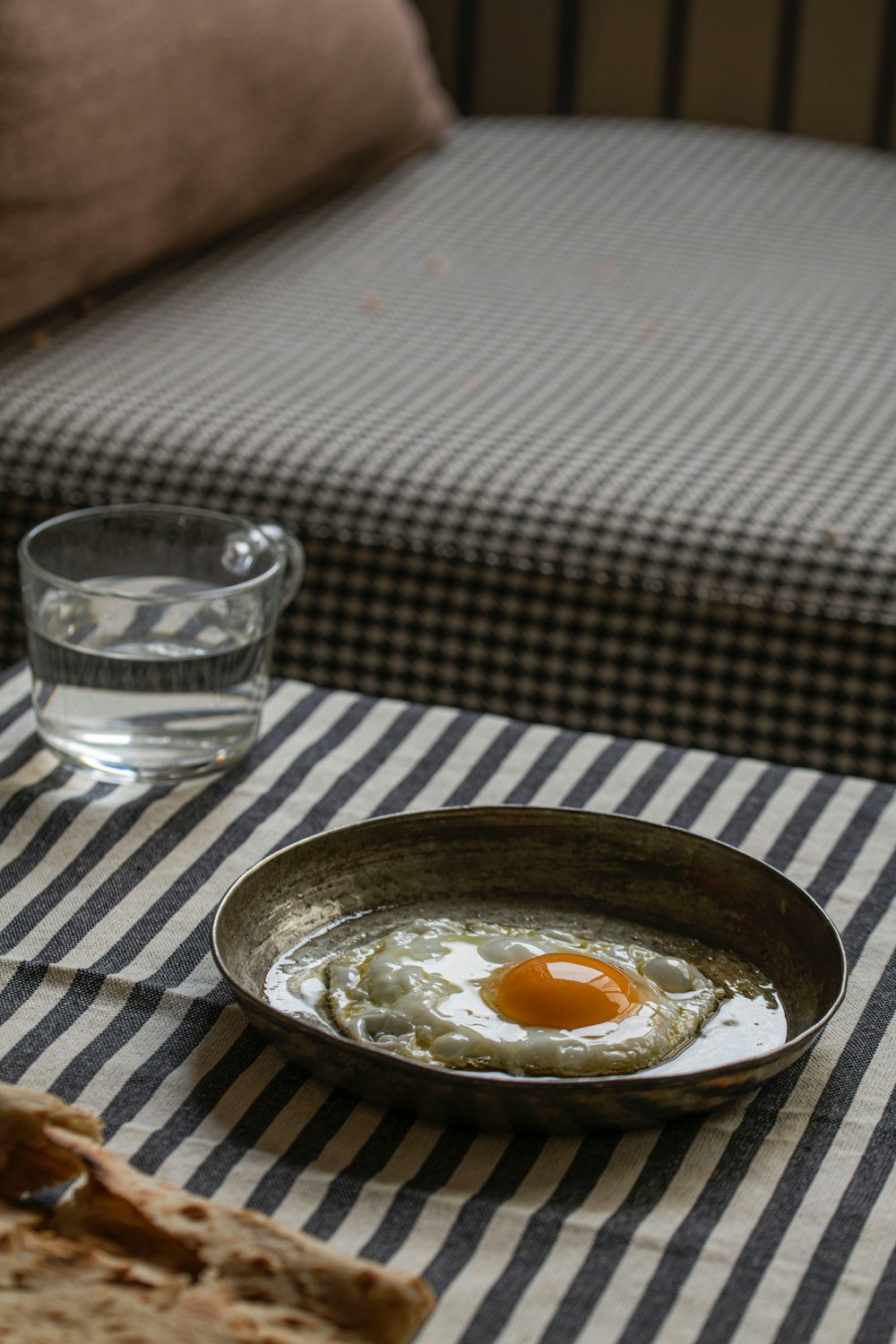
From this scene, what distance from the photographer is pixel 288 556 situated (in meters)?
1.05

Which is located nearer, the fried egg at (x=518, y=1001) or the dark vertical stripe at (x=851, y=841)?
the fried egg at (x=518, y=1001)

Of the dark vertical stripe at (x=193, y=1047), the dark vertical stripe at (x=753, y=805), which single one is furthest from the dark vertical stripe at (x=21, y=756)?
the dark vertical stripe at (x=753, y=805)

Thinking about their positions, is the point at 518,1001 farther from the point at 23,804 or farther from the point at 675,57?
the point at 675,57

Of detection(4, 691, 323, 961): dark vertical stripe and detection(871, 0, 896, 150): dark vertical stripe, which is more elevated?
detection(871, 0, 896, 150): dark vertical stripe

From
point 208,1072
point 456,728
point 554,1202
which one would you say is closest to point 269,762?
point 456,728

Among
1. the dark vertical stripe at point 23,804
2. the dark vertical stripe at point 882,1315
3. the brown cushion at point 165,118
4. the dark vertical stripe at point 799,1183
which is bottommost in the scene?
the dark vertical stripe at point 23,804

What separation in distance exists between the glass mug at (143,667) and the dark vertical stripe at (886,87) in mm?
1925

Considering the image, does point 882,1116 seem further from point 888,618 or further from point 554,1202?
point 888,618

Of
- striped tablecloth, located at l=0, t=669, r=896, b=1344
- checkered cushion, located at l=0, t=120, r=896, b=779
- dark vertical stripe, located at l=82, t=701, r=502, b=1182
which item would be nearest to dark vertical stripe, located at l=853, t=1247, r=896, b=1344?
striped tablecloth, located at l=0, t=669, r=896, b=1344

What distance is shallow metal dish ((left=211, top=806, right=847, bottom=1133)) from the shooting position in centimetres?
64

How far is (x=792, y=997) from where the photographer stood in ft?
2.39

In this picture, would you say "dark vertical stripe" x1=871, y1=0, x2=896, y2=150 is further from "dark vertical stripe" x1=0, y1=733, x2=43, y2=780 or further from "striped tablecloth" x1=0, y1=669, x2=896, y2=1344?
"dark vertical stripe" x1=0, y1=733, x2=43, y2=780

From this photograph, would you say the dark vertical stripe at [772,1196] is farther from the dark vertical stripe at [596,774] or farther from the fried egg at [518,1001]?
the dark vertical stripe at [596,774]

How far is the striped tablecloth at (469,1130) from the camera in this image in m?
0.58
